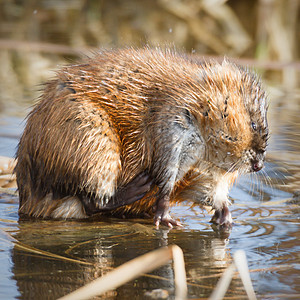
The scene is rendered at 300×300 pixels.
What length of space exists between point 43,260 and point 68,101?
1180 millimetres

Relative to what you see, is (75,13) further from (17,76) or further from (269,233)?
(269,233)

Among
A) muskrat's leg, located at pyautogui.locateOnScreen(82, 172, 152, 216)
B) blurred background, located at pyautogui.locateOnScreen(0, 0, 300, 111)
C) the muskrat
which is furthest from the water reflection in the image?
blurred background, located at pyautogui.locateOnScreen(0, 0, 300, 111)

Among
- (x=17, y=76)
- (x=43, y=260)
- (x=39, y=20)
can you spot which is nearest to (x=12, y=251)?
(x=43, y=260)

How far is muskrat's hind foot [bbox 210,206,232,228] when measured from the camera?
3918 millimetres

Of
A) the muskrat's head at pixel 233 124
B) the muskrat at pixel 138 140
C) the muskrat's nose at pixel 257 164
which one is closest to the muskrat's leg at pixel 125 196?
the muskrat at pixel 138 140

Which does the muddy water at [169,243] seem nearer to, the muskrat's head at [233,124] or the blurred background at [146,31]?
the muskrat's head at [233,124]

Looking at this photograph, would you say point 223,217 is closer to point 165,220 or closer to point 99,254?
point 165,220

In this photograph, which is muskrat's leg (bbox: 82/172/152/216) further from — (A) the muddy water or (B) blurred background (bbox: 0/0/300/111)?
(B) blurred background (bbox: 0/0/300/111)

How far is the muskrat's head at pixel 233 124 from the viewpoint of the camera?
155 inches

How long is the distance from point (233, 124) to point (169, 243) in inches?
34.0

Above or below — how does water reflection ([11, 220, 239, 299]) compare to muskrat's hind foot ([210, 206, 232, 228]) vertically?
below

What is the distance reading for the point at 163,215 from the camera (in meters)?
3.96

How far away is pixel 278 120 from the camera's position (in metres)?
6.75

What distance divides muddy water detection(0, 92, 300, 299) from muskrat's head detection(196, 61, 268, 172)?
0.39m
